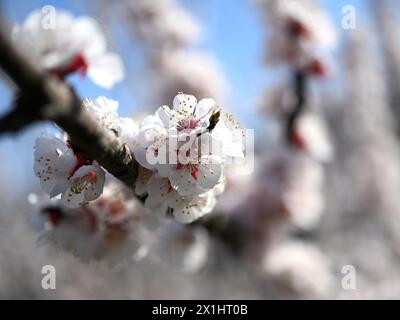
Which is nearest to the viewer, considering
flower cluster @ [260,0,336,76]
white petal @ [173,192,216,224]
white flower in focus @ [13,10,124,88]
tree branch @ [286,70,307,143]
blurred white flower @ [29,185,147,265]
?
white flower in focus @ [13,10,124,88]

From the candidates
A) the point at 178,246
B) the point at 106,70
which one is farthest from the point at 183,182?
the point at 178,246

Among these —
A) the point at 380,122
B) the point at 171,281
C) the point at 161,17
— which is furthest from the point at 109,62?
the point at 171,281

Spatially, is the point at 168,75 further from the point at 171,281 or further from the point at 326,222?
the point at 171,281

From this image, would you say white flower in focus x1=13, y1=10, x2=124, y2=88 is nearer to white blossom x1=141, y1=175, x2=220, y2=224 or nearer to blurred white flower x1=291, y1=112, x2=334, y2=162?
white blossom x1=141, y1=175, x2=220, y2=224

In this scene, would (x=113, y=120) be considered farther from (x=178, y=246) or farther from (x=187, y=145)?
(x=178, y=246)

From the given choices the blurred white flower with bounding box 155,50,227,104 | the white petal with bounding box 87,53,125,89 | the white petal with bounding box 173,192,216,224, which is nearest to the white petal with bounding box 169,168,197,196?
the white petal with bounding box 173,192,216,224
